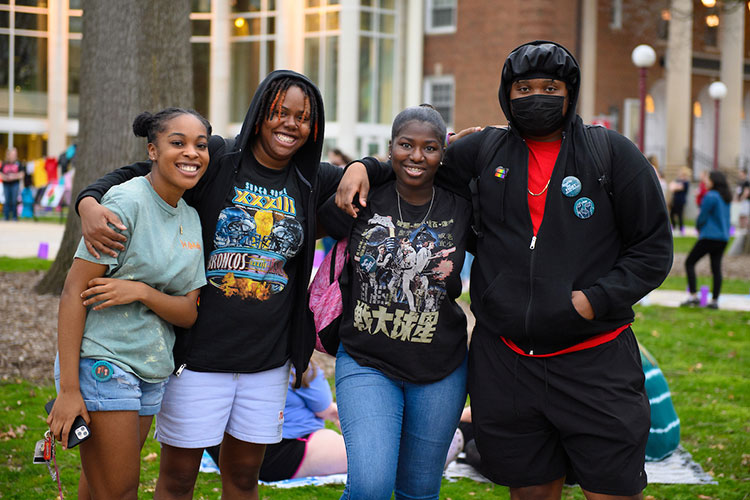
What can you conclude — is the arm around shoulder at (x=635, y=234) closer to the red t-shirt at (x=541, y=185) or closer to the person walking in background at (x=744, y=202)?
the red t-shirt at (x=541, y=185)

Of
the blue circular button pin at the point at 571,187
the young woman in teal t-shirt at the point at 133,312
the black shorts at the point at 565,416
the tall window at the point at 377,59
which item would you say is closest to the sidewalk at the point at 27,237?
the young woman in teal t-shirt at the point at 133,312

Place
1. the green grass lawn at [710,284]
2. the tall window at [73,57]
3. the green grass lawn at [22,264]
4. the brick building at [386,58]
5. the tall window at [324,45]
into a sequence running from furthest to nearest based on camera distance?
the tall window at [73,57] < the tall window at [324,45] < the brick building at [386,58] < the green grass lawn at [710,284] < the green grass lawn at [22,264]

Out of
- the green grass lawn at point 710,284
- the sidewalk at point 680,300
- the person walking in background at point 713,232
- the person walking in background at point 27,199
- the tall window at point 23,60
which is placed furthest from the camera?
the tall window at point 23,60

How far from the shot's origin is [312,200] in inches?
145

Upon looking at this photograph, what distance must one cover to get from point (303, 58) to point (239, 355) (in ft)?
97.4

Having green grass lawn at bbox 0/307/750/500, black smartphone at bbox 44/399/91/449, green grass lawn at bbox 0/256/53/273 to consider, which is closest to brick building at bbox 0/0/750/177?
green grass lawn at bbox 0/256/53/273

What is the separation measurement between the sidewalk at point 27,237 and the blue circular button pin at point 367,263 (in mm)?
12582

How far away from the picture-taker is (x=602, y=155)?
3262mm

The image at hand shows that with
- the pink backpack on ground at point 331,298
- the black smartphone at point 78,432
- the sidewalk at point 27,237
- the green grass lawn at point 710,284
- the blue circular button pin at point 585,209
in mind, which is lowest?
the green grass lawn at point 710,284

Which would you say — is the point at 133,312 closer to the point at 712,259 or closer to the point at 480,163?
the point at 480,163

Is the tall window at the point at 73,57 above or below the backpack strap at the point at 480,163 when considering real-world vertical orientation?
above

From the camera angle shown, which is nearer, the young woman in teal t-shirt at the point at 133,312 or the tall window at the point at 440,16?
the young woman in teal t-shirt at the point at 133,312

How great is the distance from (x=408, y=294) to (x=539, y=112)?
916 mm

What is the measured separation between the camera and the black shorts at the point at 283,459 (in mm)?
5039
